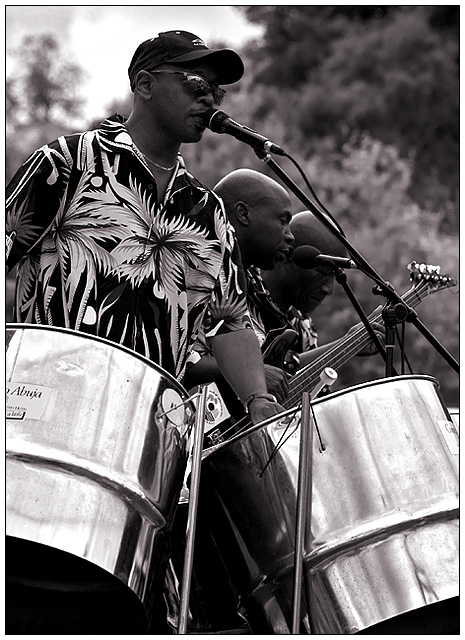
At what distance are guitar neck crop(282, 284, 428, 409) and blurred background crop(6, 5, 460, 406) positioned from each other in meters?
4.41

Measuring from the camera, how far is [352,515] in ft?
5.69

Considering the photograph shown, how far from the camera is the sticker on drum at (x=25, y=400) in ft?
5.26

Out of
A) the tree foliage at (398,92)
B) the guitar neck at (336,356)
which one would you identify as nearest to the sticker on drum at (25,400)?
the guitar neck at (336,356)

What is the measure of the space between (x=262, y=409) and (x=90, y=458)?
20.4 inches

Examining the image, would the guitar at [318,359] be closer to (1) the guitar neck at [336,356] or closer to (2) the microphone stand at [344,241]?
(1) the guitar neck at [336,356]

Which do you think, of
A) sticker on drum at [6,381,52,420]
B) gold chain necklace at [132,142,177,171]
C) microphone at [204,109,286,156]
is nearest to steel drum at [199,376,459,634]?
sticker on drum at [6,381,52,420]

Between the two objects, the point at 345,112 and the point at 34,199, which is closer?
the point at 34,199

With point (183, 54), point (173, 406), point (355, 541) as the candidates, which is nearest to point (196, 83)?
point (183, 54)

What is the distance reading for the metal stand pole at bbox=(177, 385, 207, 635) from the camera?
1.59 meters

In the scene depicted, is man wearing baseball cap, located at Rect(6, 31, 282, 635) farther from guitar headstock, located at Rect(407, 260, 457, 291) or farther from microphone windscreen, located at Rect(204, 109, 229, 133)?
guitar headstock, located at Rect(407, 260, 457, 291)

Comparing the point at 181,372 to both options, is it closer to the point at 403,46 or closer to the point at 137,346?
the point at 137,346

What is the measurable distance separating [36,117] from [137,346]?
12791mm

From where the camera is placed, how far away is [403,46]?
12805mm

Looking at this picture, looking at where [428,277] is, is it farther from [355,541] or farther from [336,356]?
[355,541]
